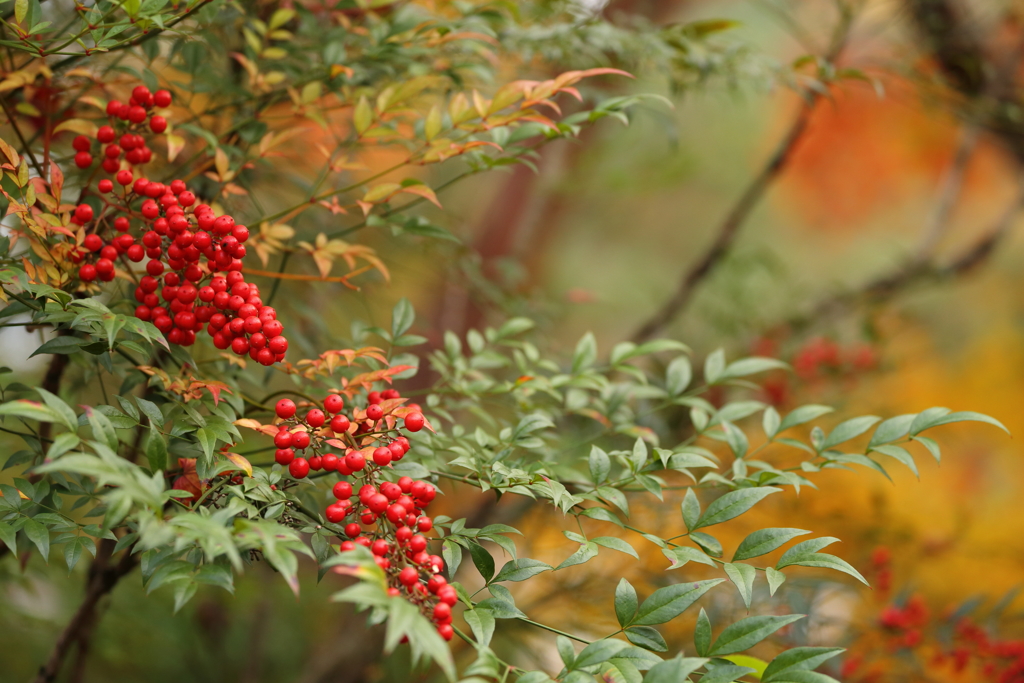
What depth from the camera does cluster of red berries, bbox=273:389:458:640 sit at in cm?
43

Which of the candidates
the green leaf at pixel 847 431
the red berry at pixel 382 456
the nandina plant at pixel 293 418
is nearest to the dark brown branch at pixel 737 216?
the nandina plant at pixel 293 418

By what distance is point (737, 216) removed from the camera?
1326mm

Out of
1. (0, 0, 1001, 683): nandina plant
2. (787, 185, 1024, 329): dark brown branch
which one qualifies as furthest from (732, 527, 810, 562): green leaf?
(787, 185, 1024, 329): dark brown branch

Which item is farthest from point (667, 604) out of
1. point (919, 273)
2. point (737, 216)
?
point (919, 273)

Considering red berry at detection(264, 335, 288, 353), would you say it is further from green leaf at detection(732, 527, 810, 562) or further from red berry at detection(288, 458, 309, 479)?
green leaf at detection(732, 527, 810, 562)

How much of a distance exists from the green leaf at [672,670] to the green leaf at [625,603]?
0.09 meters

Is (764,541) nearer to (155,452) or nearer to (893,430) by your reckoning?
(893,430)

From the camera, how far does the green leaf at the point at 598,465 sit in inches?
22.1

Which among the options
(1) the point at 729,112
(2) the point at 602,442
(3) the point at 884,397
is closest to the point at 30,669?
(2) the point at 602,442

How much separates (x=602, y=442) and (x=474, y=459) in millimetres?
492

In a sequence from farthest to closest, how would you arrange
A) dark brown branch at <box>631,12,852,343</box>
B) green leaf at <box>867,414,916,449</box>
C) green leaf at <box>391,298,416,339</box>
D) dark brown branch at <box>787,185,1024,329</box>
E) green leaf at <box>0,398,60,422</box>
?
dark brown branch at <box>787,185,1024,329</box> → dark brown branch at <box>631,12,852,343</box> → green leaf at <box>391,298,416,339</box> → green leaf at <box>867,414,916,449</box> → green leaf at <box>0,398,60,422</box>

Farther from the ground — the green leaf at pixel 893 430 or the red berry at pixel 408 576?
the red berry at pixel 408 576

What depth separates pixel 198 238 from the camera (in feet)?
1.67

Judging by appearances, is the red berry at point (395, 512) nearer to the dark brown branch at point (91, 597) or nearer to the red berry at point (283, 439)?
the red berry at point (283, 439)
